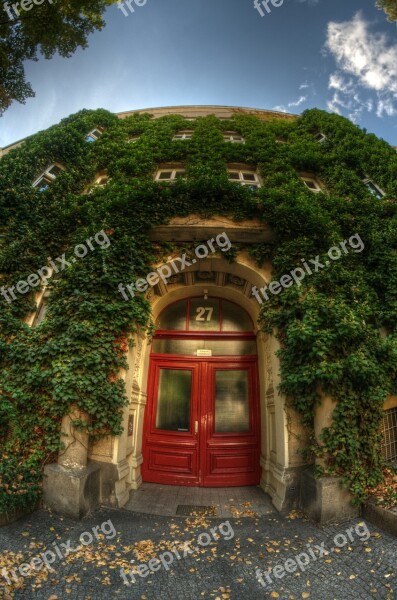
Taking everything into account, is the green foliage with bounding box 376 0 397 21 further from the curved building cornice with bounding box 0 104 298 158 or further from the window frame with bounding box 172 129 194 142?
the window frame with bounding box 172 129 194 142

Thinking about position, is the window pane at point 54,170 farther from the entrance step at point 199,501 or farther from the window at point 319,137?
the entrance step at point 199,501

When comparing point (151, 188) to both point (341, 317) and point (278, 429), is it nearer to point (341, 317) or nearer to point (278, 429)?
point (341, 317)

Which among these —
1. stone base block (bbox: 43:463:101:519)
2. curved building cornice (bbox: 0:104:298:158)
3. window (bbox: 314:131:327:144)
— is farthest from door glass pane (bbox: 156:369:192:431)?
curved building cornice (bbox: 0:104:298:158)

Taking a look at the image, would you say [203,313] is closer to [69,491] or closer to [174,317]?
[174,317]

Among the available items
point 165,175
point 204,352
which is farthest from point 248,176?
point 204,352

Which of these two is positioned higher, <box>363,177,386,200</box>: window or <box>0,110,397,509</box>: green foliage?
<box>363,177,386,200</box>: window

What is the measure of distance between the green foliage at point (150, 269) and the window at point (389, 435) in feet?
2.90

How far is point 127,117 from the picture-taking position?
12.0m

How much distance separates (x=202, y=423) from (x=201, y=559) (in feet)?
10.6

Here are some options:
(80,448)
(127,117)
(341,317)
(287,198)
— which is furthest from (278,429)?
(127,117)

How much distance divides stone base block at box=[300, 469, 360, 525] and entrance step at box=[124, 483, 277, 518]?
95 cm

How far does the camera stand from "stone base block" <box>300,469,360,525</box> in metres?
4.82

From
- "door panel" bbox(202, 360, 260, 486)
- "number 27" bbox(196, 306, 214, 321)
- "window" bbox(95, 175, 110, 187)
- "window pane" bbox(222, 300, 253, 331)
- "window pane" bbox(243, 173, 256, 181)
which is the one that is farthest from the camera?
"window pane" bbox(243, 173, 256, 181)

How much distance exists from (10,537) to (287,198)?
8011mm
